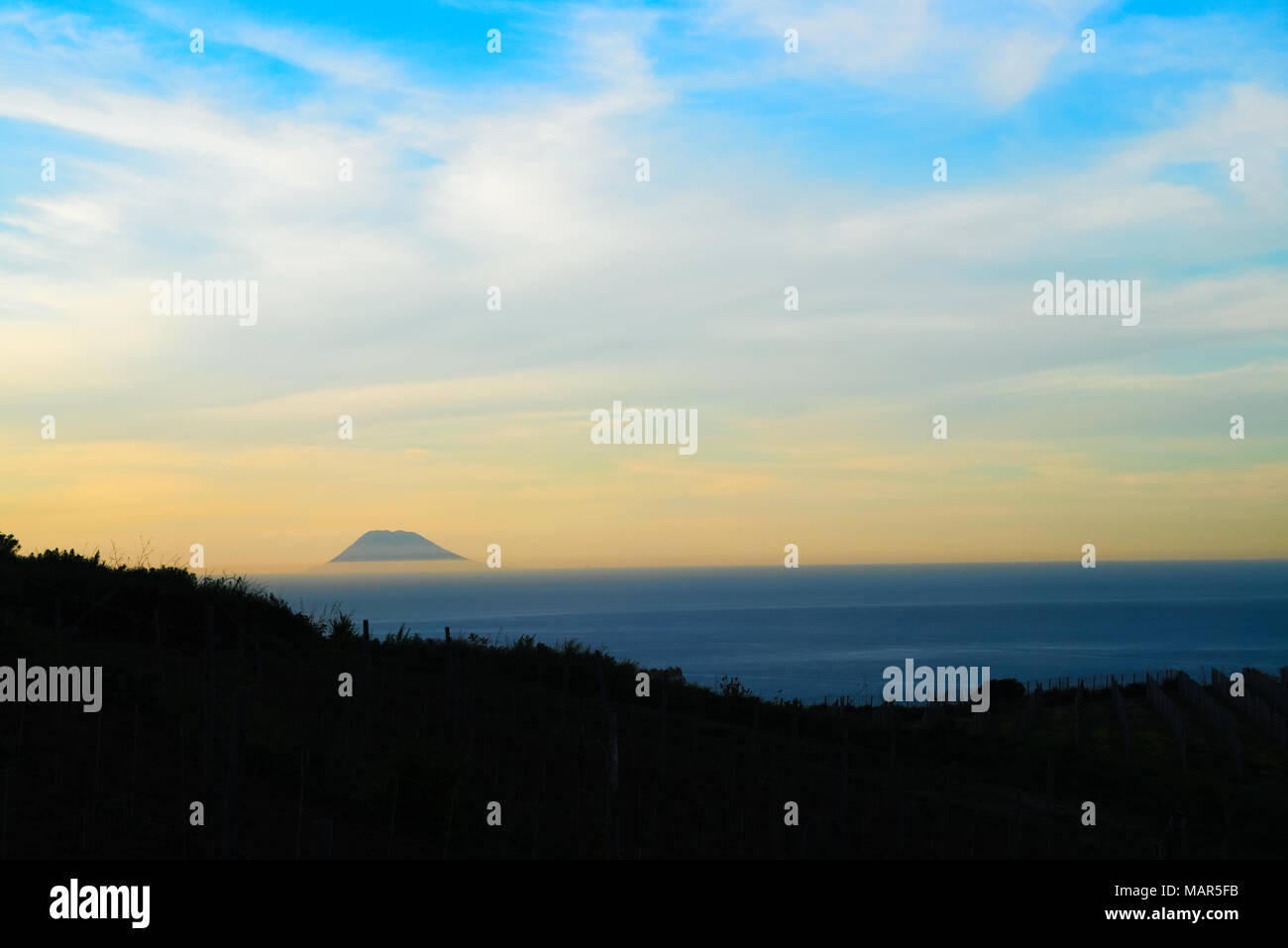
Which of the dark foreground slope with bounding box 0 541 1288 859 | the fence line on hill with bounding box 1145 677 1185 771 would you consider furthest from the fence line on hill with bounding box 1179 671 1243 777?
the fence line on hill with bounding box 1145 677 1185 771

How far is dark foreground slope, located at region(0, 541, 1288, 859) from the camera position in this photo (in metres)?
12.8

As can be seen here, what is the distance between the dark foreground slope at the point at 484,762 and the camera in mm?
12789

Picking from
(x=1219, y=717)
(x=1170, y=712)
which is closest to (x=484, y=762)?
(x=1219, y=717)

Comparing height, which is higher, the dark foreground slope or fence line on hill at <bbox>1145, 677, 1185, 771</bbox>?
the dark foreground slope

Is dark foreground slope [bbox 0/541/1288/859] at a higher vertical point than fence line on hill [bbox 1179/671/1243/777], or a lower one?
higher

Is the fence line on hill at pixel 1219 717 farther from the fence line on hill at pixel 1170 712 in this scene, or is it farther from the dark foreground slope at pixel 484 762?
the fence line on hill at pixel 1170 712

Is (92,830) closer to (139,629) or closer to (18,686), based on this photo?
(18,686)

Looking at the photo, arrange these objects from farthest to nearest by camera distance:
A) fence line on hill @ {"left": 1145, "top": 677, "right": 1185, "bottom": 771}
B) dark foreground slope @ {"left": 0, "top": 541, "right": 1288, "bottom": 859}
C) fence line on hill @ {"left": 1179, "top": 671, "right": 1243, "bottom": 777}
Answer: fence line on hill @ {"left": 1145, "top": 677, "right": 1185, "bottom": 771} → fence line on hill @ {"left": 1179, "top": 671, "right": 1243, "bottom": 777} → dark foreground slope @ {"left": 0, "top": 541, "right": 1288, "bottom": 859}

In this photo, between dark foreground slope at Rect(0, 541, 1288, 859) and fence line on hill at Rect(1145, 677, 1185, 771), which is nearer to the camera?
dark foreground slope at Rect(0, 541, 1288, 859)

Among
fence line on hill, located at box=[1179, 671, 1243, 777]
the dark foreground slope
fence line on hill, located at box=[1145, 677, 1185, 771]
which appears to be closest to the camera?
the dark foreground slope

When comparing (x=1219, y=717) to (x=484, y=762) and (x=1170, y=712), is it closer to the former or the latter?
(x=1170, y=712)

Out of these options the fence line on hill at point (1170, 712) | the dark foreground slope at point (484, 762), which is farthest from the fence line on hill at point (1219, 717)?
the fence line on hill at point (1170, 712)

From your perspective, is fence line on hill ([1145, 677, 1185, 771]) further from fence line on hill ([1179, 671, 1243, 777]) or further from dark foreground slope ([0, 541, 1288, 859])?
fence line on hill ([1179, 671, 1243, 777])
